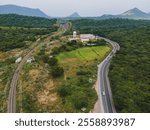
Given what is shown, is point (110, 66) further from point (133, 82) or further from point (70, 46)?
point (70, 46)

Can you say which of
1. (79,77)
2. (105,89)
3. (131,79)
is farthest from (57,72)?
(131,79)

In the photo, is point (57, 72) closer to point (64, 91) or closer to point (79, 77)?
point (79, 77)

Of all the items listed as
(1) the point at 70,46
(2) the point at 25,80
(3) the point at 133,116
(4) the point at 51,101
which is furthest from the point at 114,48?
(3) the point at 133,116

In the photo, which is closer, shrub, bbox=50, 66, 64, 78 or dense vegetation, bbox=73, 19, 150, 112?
dense vegetation, bbox=73, 19, 150, 112

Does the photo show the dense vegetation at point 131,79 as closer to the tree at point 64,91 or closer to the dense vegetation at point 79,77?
the dense vegetation at point 79,77

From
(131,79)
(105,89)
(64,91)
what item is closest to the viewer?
(64,91)

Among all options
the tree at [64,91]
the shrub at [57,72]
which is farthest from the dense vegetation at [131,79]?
the shrub at [57,72]

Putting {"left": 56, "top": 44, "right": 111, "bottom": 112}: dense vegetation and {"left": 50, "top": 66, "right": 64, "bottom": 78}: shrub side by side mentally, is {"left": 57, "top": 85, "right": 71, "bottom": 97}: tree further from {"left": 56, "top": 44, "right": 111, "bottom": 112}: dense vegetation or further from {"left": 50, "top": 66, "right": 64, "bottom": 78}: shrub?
{"left": 50, "top": 66, "right": 64, "bottom": 78}: shrub

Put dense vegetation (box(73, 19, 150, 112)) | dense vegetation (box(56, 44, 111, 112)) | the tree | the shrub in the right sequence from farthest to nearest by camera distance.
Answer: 1. the shrub
2. the tree
3. dense vegetation (box(56, 44, 111, 112))
4. dense vegetation (box(73, 19, 150, 112))

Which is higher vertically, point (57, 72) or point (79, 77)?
point (57, 72)

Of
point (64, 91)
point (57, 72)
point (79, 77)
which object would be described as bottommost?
point (64, 91)

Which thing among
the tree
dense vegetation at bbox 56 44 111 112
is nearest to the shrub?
dense vegetation at bbox 56 44 111 112
